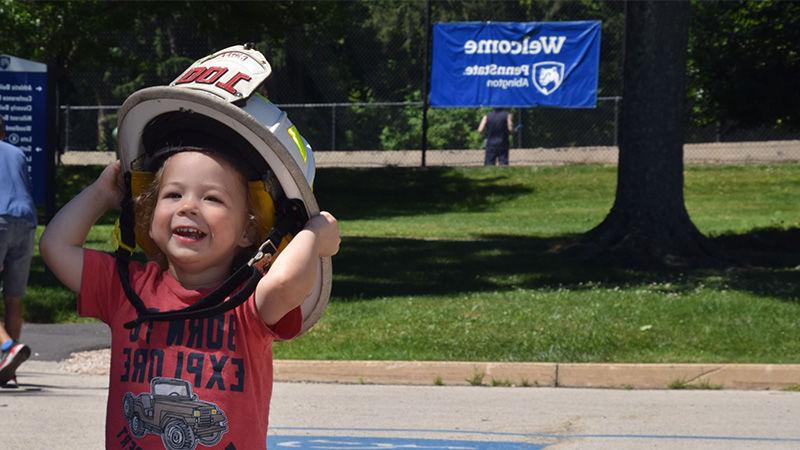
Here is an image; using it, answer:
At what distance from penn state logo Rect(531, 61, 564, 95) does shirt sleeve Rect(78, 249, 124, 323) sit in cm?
2368

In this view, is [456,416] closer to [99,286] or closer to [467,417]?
[467,417]

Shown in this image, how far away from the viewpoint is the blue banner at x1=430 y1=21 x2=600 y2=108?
26625mm

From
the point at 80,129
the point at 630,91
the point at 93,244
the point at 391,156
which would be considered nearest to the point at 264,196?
the point at 630,91

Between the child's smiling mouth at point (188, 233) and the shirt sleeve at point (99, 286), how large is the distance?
32 centimetres

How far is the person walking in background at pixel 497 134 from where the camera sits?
28.6 meters

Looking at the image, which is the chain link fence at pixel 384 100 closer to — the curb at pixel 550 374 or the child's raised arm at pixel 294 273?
the curb at pixel 550 374

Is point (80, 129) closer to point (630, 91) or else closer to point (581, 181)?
point (581, 181)

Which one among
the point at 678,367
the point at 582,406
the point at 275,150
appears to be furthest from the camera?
the point at 678,367

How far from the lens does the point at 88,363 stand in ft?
32.8

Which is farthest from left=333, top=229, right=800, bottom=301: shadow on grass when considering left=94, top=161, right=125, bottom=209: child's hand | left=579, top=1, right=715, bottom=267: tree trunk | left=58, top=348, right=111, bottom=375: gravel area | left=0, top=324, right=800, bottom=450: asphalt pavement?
left=94, top=161, right=125, bottom=209: child's hand

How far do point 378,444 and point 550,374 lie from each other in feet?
8.32

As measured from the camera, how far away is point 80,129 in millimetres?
34000

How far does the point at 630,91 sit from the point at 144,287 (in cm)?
1150

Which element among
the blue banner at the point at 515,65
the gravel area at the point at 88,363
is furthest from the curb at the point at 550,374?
the blue banner at the point at 515,65
